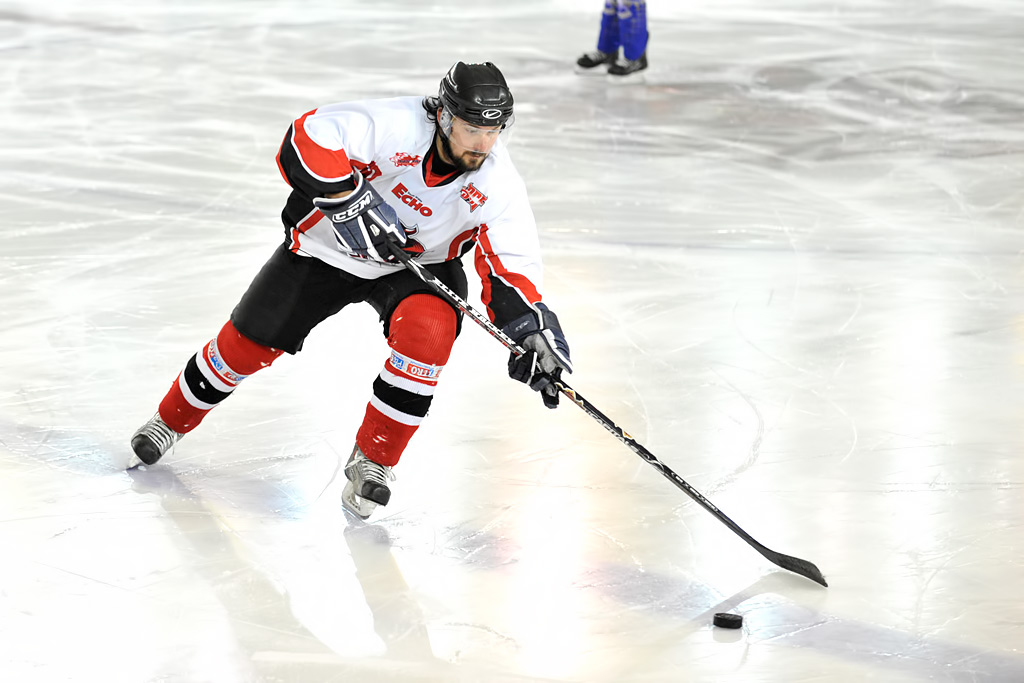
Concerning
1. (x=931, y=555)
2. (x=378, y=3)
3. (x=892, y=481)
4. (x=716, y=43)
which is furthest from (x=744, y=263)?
(x=378, y=3)

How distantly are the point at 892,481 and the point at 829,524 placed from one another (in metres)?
0.26

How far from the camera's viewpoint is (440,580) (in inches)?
93.3

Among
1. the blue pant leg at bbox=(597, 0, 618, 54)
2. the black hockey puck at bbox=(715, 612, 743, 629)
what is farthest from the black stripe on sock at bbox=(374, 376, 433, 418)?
the blue pant leg at bbox=(597, 0, 618, 54)

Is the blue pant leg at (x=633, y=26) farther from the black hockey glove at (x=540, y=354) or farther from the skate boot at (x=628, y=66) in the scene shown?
the black hockey glove at (x=540, y=354)

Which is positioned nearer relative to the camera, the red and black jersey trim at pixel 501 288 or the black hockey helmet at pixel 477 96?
the black hockey helmet at pixel 477 96

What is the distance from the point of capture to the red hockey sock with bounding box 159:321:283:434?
2.70 m

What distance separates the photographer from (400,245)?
257 centimetres

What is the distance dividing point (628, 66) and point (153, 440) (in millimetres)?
5011

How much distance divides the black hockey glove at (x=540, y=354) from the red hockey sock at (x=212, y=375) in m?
0.52

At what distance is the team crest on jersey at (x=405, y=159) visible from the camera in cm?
258

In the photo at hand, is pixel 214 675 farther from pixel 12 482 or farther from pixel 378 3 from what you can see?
pixel 378 3

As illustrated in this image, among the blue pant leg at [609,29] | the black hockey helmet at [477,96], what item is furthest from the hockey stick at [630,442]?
the blue pant leg at [609,29]

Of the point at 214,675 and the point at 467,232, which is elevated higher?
the point at 467,232

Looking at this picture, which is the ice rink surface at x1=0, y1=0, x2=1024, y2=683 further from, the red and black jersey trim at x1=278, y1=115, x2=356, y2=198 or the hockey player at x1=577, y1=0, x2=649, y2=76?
the hockey player at x1=577, y1=0, x2=649, y2=76
